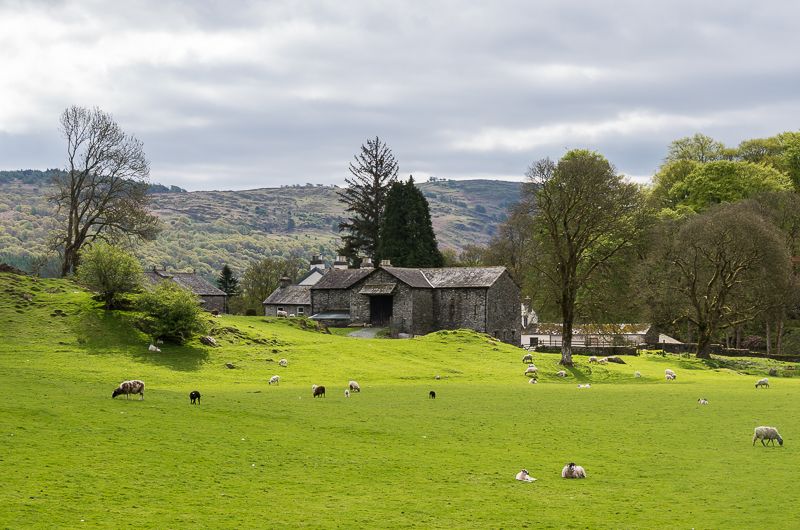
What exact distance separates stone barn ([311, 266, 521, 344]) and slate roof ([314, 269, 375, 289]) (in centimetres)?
365

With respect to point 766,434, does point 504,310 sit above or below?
above

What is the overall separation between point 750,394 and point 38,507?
148 ft

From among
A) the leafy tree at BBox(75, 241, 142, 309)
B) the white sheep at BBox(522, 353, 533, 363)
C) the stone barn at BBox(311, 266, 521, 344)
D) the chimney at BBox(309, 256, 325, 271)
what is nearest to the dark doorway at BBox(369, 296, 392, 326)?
the stone barn at BBox(311, 266, 521, 344)

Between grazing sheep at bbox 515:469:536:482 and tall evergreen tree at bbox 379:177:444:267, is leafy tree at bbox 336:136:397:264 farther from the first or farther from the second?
grazing sheep at bbox 515:469:536:482

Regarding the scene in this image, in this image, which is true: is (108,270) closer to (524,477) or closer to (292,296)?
(524,477)

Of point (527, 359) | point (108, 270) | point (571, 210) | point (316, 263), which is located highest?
point (571, 210)

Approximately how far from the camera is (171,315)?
64750mm

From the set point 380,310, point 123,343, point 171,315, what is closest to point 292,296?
point 380,310

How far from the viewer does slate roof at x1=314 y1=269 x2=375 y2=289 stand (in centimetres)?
11167

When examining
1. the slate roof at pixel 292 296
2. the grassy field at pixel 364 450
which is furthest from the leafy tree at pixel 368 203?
the grassy field at pixel 364 450

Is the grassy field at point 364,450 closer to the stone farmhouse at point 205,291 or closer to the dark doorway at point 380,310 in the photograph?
the dark doorway at point 380,310

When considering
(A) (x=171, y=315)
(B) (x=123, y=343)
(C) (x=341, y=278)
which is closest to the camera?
(B) (x=123, y=343)

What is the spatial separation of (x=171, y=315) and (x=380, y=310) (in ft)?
143

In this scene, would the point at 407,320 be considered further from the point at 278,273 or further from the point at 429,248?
the point at 278,273
